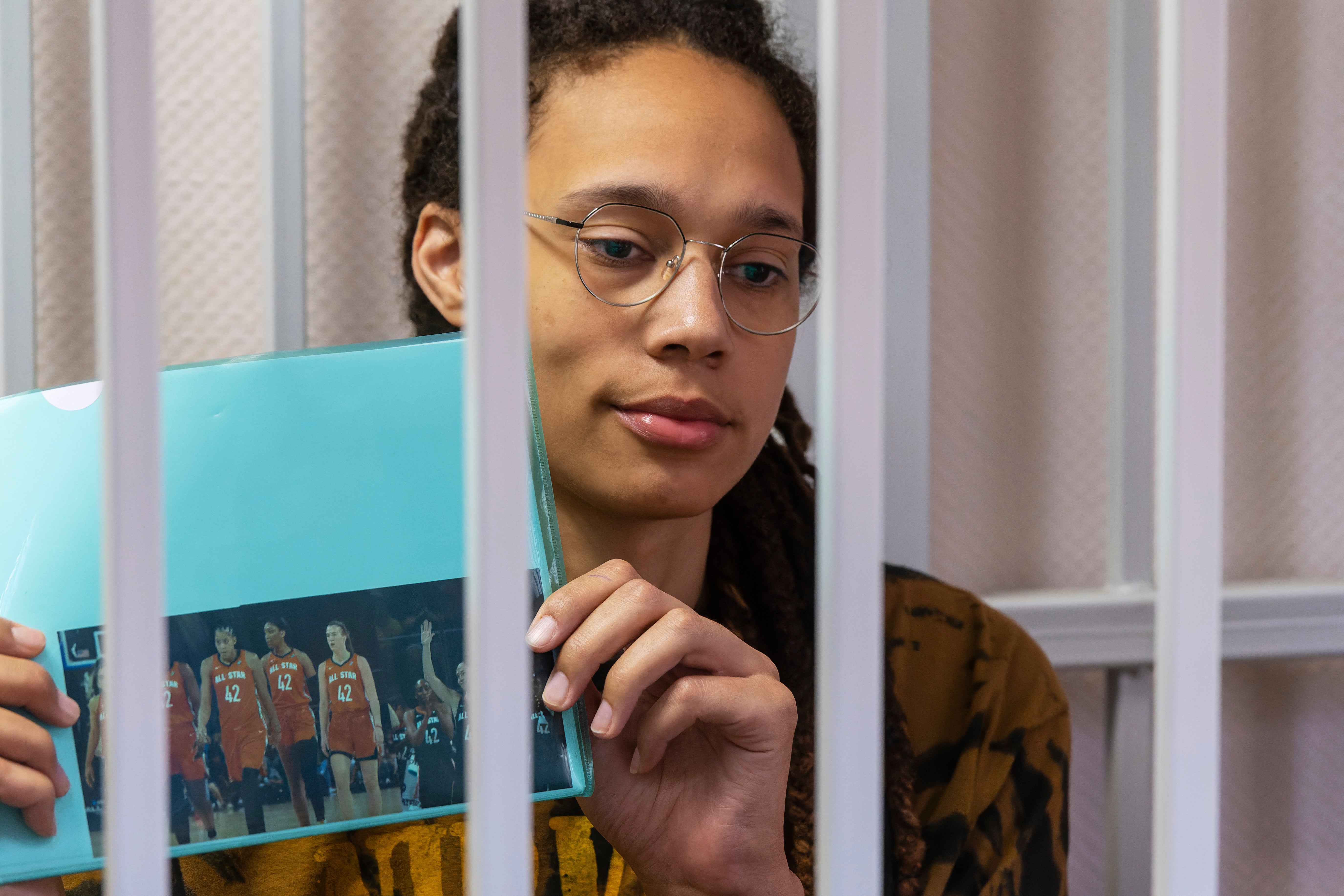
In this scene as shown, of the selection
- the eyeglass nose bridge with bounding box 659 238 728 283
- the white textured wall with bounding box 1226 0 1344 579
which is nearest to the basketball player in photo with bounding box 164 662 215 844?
the eyeglass nose bridge with bounding box 659 238 728 283

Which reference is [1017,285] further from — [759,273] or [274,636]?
[274,636]

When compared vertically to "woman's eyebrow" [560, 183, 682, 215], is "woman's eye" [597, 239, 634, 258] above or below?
below

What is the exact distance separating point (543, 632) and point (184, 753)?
0.47 ft

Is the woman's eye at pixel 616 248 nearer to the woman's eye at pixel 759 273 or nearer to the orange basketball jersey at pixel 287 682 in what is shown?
the woman's eye at pixel 759 273

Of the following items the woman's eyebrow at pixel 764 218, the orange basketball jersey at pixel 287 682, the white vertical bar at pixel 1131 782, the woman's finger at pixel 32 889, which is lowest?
the white vertical bar at pixel 1131 782

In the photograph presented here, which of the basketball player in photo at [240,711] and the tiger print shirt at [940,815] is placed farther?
the tiger print shirt at [940,815]

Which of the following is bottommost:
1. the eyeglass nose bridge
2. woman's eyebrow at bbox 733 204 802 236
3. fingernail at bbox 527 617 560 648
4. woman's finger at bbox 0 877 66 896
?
woman's finger at bbox 0 877 66 896

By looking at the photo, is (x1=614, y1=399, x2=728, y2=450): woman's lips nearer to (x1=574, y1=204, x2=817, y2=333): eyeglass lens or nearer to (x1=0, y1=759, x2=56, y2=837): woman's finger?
(x1=574, y1=204, x2=817, y2=333): eyeglass lens

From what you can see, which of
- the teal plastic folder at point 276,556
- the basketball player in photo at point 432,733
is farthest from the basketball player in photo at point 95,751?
the basketball player in photo at point 432,733

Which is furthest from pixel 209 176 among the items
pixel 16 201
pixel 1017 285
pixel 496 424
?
pixel 1017 285

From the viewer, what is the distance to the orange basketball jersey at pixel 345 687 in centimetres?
35

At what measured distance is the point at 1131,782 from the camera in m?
0.88

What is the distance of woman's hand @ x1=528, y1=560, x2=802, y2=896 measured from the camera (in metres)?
0.41

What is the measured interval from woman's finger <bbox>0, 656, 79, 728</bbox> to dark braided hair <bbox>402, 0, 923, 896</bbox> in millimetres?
390
